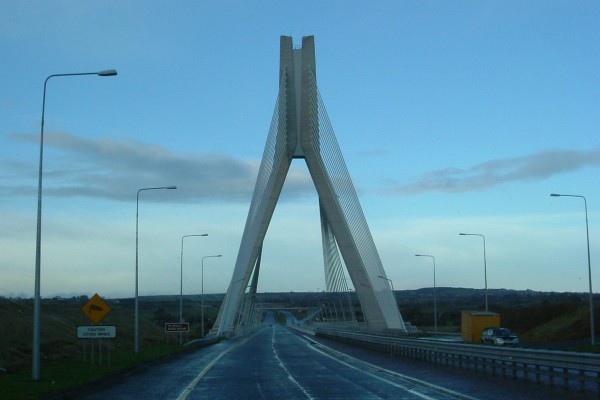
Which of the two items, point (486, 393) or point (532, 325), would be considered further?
point (532, 325)

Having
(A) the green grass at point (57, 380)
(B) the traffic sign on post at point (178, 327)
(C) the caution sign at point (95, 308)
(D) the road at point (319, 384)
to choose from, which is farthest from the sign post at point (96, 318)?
(B) the traffic sign on post at point (178, 327)

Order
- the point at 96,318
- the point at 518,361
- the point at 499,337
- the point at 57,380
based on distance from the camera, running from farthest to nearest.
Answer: the point at 499,337 → the point at 96,318 → the point at 518,361 → the point at 57,380

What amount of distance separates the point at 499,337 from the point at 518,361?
22939 mm

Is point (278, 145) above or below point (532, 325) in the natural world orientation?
above

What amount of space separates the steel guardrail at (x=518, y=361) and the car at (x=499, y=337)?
848cm

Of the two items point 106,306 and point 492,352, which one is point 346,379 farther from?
point 106,306

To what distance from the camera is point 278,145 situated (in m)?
52.7

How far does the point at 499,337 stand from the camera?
43.9 metres

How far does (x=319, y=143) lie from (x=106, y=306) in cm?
2548

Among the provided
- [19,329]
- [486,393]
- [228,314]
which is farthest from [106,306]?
[228,314]

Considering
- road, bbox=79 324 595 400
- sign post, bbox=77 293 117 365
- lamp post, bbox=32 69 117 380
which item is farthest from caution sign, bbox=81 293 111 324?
lamp post, bbox=32 69 117 380

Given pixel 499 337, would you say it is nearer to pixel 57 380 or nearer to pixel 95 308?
pixel 95 308

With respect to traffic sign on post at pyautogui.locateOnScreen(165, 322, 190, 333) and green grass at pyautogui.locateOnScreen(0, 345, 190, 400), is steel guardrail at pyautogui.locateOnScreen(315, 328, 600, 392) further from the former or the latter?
traffic sign on post at pyautogui.locateOnScreen(165, 322, 190, 333)

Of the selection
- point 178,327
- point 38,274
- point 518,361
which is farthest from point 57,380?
point 178,327
